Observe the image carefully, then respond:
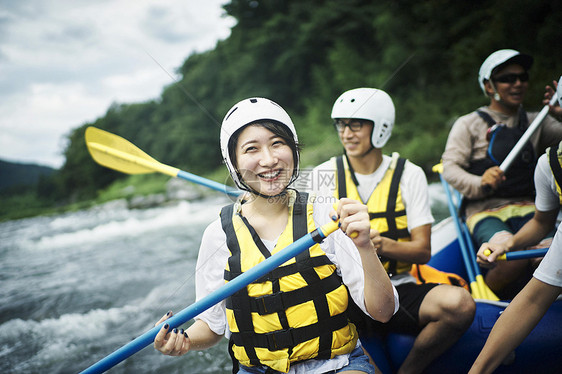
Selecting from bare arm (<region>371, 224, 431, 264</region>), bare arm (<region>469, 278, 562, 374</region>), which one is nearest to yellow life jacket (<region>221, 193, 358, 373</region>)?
bare arm (<region>469, 278, 562, 374</region>)

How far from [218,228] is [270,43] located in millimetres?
21734

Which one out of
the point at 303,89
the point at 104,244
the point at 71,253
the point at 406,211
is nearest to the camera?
the point at 406,211

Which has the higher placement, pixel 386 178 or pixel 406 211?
pixel 386 178

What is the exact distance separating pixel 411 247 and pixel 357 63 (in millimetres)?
16164

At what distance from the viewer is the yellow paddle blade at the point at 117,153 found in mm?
2812

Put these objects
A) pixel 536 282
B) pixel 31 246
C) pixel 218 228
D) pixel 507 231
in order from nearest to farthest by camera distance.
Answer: pixel 536 282 < pixel 218 228 < pixel 507 231 < pixel 31 246

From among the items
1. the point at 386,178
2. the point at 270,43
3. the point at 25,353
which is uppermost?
the point at 270,43

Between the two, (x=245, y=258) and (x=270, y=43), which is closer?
(x=245, y=258)

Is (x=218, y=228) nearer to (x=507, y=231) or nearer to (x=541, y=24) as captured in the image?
(x=507, y=231)

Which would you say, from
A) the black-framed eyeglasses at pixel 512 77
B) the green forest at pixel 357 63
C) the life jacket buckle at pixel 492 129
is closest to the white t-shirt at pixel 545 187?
the life jacket buckle at pixel 492 129

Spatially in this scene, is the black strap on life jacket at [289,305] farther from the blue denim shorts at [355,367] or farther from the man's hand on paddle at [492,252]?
the man's hand on paddle at [492,252]

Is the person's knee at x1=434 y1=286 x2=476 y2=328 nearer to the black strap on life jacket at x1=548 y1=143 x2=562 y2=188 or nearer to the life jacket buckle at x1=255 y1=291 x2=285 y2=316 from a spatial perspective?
the black strap on life jacket at x1=548 y1=143 x2=562 y2=188

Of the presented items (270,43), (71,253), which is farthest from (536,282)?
(270,43)

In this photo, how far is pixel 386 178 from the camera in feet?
6.88
